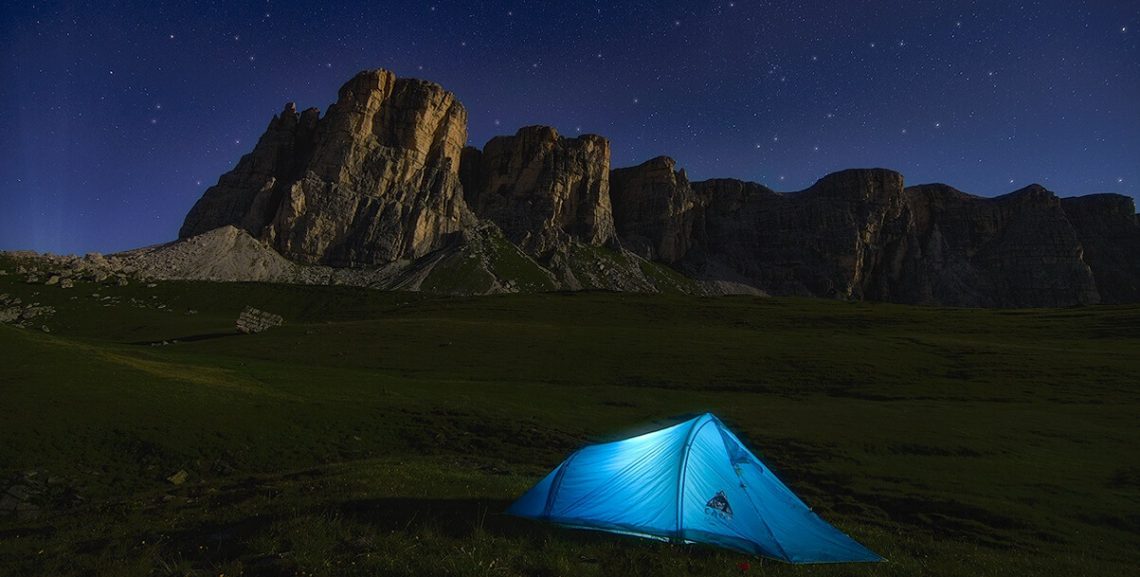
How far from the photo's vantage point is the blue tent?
13133mm

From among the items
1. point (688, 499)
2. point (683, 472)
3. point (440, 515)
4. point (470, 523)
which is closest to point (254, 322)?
point (440, 515)

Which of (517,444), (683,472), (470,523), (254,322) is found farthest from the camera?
(254,322)

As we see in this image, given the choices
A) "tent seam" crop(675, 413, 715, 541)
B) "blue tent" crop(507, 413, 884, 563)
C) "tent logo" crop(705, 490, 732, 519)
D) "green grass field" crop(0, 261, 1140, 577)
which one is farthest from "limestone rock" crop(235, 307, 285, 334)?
"tent logo" crop(705, 490, 732, 519)

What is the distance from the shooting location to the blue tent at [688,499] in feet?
43.1

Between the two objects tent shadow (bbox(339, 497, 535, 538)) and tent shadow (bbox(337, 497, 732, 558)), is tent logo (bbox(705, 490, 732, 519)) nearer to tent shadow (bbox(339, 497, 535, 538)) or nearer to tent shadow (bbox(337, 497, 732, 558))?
tent shadow (bbox(337, 497, 732, 558))

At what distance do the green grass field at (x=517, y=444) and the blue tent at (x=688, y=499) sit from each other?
1.45ft

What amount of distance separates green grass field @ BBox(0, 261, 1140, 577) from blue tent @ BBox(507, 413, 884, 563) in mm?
441

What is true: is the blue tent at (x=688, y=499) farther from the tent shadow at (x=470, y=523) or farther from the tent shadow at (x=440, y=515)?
the tent shadow at (x=440, y=515)

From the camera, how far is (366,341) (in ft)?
254

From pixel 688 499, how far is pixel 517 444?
19721 millimetres

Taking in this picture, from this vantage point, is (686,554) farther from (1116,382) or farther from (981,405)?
(1116,382)

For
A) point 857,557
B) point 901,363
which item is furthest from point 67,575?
point 901,363

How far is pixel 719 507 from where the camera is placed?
13.6 meters

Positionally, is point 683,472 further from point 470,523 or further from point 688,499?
point 470,523
